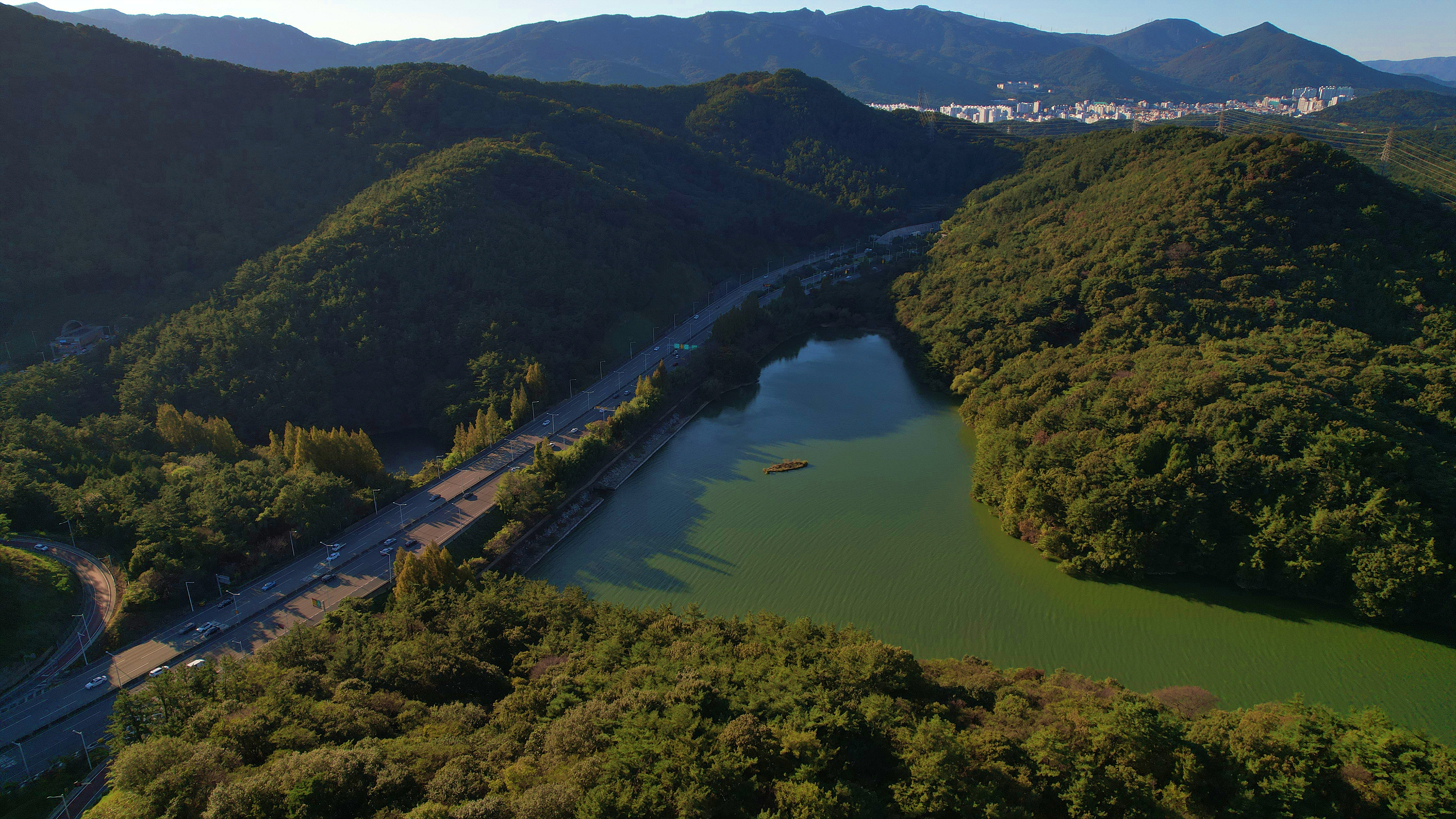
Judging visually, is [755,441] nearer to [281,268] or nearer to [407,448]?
[407,448]

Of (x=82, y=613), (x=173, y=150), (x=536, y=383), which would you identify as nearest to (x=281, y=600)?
(x=82, y=613)

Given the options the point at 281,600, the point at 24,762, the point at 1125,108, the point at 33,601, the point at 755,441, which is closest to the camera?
the point at 24,762

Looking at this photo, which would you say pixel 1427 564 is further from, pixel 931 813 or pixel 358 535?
pixel 358 535

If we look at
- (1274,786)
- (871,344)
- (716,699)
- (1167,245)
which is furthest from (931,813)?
(871,344)

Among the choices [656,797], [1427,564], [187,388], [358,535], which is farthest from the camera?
[187,388]

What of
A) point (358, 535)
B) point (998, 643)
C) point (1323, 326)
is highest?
point (1323, 326)

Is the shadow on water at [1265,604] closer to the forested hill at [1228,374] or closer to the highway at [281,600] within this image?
the forested hill at [1228,374]

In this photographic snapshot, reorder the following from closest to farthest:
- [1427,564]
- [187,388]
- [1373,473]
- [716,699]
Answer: [716,699]
[1427,564]
[1373,473]
[187,388]
